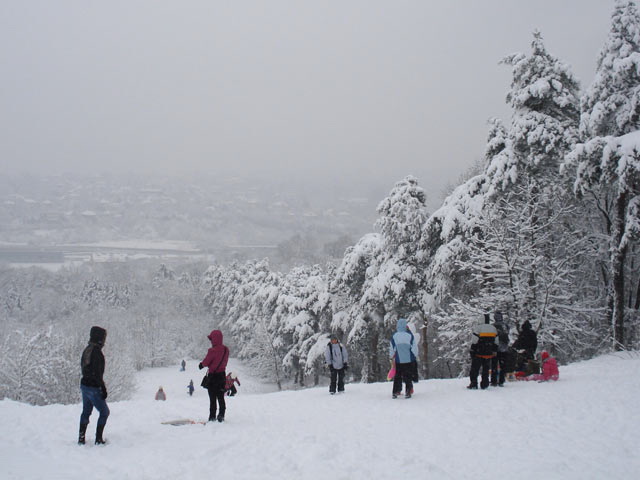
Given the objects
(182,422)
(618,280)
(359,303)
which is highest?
(618,280)

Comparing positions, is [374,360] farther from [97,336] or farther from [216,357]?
[97,336]

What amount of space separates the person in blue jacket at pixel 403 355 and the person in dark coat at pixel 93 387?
6.43 metres

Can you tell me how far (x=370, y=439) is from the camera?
7785 millimetres

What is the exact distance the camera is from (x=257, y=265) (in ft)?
197

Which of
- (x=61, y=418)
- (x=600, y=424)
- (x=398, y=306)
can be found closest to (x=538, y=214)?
(x=398, y=306)

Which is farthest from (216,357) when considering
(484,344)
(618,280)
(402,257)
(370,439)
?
(402,257)

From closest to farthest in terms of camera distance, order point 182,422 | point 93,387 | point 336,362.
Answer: point 93,387 → point 182,422 → point 336,362

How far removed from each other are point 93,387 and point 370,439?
14.8ft

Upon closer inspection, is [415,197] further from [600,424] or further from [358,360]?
[358,360]

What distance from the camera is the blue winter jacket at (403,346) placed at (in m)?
11.4

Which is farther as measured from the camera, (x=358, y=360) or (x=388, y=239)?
(x=358, y=360)

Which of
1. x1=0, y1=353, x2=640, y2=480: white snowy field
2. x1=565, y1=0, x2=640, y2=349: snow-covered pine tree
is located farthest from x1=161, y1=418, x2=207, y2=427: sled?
x1=565, y1=0, x2=640, y2=349: snow-covered pine tree

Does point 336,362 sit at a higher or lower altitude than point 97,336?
lower

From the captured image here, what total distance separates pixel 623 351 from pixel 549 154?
7.47 meters
